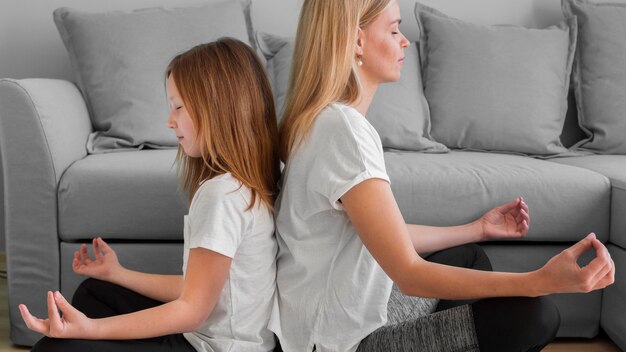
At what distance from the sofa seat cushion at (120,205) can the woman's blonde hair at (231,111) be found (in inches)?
27.8

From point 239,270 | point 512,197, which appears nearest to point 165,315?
point 239,270

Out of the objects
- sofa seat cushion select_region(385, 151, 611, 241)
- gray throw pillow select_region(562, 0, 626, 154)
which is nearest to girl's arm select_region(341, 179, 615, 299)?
sofa seat cushion select_region(385, 151, 611, 241)

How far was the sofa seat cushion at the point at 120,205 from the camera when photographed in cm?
221

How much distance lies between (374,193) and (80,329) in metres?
0.50

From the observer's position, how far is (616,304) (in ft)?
7.21

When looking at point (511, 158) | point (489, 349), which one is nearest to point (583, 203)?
point (511, 158)

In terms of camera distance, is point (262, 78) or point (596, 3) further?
point (596, 3)

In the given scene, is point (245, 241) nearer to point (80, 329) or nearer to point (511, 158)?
point (80, 329)

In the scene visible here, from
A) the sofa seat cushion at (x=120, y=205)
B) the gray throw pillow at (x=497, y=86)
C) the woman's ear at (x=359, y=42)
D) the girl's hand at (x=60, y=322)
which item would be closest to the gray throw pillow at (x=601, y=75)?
the gray throw pillow at (x=497, y=86)

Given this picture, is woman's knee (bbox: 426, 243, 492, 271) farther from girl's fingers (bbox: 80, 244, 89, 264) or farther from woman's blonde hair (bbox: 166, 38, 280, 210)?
girl's fingers (bbox: 80, 244, 89, 264)

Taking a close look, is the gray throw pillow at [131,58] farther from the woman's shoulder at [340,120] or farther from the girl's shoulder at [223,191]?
the woman's shoulder at [340,120]

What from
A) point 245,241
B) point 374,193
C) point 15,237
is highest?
point 374,193

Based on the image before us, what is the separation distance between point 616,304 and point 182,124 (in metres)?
1.29

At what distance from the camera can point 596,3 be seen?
3072 millimetres
